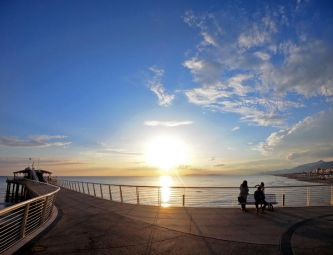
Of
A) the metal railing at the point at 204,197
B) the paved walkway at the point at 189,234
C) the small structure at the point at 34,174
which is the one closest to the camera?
the paved walkway at the point at 189,234

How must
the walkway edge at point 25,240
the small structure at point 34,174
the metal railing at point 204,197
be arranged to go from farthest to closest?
1. the small structure at point 34,174
2. the metal railing at point 204,197
3. the walkway edge at point 25,240

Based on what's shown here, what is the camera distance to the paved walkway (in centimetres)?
772

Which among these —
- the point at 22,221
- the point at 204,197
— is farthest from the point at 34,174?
the point at 22,221

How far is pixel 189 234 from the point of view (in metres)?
9.40

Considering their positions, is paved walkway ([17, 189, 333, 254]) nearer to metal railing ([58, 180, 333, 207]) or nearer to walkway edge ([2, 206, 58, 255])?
walkway edge ([2, 206, 58, 255])

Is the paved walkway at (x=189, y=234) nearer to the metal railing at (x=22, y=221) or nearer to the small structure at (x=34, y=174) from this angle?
the metal railing at (x=22, y=221)

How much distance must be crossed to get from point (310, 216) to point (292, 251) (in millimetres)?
6263

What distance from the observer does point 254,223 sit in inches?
455

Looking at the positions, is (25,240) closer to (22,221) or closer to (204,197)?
(22,221)

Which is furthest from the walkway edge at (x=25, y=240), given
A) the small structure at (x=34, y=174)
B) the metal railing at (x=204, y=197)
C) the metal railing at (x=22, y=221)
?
the small structure at (x=34, y=174)

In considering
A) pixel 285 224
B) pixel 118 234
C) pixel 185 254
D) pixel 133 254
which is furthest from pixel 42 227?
pixel 285 224

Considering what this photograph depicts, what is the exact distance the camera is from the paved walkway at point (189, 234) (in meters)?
7.72

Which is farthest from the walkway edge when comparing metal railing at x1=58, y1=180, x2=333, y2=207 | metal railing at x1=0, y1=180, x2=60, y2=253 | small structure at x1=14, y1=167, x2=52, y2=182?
small structure at x1=14, y1=167, x2=52, y2=182

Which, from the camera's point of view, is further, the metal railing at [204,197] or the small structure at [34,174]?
the small structure at [34,174]
